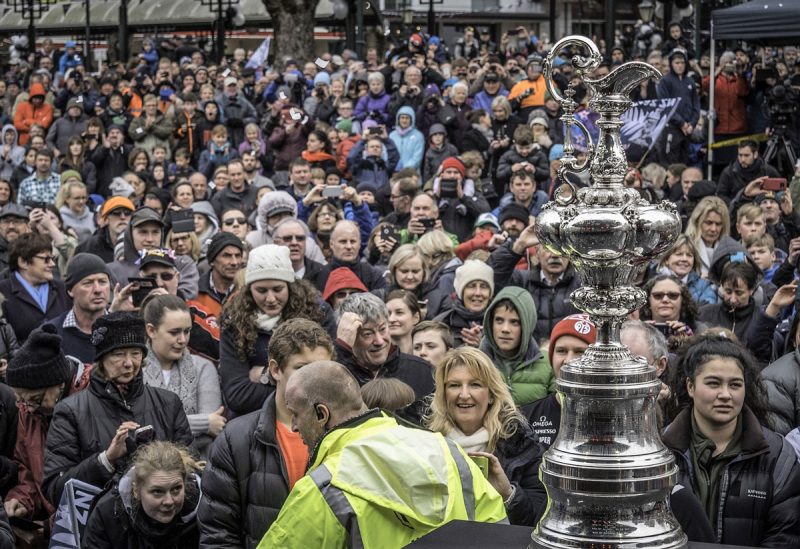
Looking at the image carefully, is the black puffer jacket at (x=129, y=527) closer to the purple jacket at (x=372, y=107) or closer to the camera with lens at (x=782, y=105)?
the camera with lens at (x=782, y=105)

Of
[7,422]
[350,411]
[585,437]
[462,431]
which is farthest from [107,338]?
[585,437]

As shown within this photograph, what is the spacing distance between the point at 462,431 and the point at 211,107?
13.8m

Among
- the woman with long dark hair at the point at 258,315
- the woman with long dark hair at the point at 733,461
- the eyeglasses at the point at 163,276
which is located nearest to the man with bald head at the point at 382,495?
the woman with long dark hair at the point at 733,461

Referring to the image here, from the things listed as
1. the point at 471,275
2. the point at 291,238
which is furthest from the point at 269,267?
the point at 291,238

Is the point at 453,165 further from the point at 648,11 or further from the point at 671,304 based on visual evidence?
the point at 648,11

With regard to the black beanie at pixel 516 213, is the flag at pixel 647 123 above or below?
above

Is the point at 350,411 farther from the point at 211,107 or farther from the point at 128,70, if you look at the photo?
the point at 128,70

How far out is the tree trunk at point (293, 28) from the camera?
27703mm

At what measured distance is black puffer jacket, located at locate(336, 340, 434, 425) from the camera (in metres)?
6.25

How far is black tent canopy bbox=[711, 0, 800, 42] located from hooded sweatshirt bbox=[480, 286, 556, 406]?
7434 mm

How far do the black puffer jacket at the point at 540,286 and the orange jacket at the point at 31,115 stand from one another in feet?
49.3

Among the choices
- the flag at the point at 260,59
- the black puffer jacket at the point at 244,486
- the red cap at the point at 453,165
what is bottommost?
the black puffer jacket at the point at 244,486

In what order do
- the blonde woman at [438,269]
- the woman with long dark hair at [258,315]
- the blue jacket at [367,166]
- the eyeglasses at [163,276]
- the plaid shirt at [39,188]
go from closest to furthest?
1. the woman with long dark hair at [258,315]
2. the eyeglasses at [163,276]
3. the blonde woman at [438,269]
4. the blue jacket at [367,166]
5. the plaid shirt at [39,188]

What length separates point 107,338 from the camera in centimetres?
599
